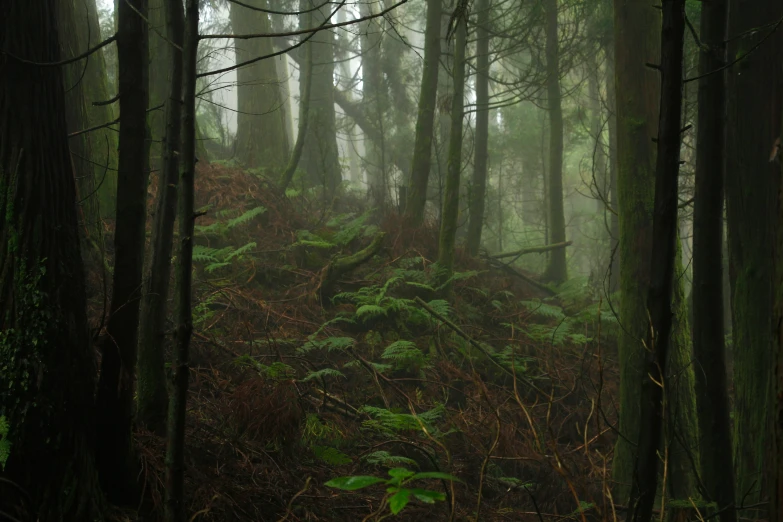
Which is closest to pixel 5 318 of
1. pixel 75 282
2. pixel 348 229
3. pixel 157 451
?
pixel 75 282

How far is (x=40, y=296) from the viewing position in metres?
2.56

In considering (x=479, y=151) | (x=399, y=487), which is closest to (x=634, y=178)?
(x=399, y=487)

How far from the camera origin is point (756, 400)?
4234mm

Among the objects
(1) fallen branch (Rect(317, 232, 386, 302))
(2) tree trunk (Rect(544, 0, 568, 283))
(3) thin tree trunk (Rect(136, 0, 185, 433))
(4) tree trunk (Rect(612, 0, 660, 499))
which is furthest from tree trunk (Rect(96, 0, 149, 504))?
(2) tree trunk (Rect(544, 0, 568, 283))

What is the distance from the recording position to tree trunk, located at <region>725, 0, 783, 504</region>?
4.25 m

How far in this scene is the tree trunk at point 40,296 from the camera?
8.14 ft

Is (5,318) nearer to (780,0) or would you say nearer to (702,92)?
(702,92)

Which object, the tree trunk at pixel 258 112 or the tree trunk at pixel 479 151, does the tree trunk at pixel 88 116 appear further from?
the tree trunk at pixel 479 151

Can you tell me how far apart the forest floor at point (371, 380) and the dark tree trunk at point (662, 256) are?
7.7 inches

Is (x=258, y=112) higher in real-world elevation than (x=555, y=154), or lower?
higher

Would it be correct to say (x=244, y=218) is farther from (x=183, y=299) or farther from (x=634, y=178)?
(x=183, y=299)

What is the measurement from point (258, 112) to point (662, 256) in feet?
36.7

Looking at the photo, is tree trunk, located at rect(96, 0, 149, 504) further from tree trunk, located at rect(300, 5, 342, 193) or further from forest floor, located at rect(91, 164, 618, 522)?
tree trunk, located at rect(300, 5, 342, 193)

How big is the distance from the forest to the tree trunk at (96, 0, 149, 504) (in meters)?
0.01
